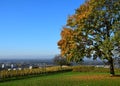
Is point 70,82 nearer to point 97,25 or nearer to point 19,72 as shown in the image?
point 97,25

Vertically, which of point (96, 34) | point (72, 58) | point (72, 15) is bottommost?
point (72, 58)

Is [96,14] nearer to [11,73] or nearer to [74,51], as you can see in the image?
[74,51]

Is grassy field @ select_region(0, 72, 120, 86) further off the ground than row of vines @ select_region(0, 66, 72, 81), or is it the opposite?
row of vines @ select_region(0, 66, 72, 81)

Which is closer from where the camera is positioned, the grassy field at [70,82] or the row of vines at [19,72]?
the grassy field at [70,82]

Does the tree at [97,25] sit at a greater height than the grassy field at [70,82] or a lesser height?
greater

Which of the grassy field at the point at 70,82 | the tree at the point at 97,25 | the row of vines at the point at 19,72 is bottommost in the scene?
the grassy field at the point at 70,82

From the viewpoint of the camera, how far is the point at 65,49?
59.1 meters

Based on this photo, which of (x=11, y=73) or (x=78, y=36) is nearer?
(x=78, y=36)

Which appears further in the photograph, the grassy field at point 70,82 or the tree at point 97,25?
the tree at point 97,25

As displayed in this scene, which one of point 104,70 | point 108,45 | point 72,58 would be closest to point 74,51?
point 72,58

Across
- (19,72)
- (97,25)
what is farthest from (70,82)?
(19,72)

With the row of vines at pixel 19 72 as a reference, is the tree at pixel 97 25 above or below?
above

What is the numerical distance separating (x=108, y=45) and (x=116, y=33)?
7.42ft

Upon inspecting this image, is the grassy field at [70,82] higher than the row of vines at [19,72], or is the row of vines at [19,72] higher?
the row of vines at [19,72]
